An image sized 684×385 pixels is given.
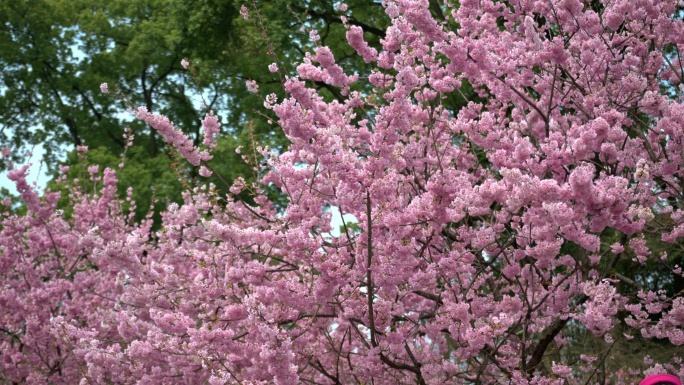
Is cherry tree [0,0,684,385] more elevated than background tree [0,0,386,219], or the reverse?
background tree [0,0,386,219]

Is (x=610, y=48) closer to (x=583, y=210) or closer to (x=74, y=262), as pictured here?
(x=583, y=210)

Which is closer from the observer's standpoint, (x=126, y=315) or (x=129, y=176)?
(x=126, y=315)

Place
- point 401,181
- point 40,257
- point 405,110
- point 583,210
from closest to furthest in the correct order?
point 583,210 → point 405,110 → point 401,181 → point 40,257

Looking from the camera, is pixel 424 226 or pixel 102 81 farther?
pixel 102 81

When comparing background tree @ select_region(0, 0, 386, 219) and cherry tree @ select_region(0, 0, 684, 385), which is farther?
background tree @ select_region(0, 0, 386, 219)

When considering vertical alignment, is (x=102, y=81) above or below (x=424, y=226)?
above

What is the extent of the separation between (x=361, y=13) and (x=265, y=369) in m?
10.9

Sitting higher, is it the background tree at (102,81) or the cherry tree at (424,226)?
the background tree at (102,81)

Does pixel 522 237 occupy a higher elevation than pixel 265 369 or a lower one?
higher

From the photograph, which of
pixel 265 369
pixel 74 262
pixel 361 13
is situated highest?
pixel 361 13

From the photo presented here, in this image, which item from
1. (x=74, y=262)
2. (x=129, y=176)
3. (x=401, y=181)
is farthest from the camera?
(x=129, y=176)

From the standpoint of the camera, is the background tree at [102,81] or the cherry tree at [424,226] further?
the background tree at [102,81]

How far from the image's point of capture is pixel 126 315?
21.1ft

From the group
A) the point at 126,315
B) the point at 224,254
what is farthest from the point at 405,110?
the point at 126,315
